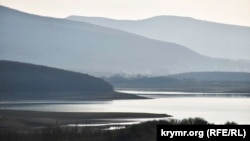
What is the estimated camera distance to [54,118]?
25.5m

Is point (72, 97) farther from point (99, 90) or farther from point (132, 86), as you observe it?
point (132, 86)

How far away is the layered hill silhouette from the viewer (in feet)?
102

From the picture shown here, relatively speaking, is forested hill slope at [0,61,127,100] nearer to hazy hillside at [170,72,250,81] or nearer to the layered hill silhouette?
the layered hill silhouette

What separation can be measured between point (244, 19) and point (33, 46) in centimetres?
1346

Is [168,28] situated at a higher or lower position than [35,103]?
higher

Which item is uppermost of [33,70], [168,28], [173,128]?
[168,28]

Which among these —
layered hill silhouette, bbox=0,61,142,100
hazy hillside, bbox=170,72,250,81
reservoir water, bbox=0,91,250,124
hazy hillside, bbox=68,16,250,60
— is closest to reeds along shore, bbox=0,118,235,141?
reservoir water, bbox=0,91,250,124

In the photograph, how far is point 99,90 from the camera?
110 ft

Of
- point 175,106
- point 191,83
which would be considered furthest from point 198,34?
point 175,106

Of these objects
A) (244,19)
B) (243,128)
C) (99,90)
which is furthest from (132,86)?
(243,128)

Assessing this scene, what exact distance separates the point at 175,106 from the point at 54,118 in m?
7.98

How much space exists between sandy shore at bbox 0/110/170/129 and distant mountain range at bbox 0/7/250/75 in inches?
239

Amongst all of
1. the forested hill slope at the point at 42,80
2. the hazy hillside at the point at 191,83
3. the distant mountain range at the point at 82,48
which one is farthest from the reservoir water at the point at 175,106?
the distant mountain range at the point at 82,48

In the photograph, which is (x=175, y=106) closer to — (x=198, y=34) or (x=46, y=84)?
(x=46, y=84)
